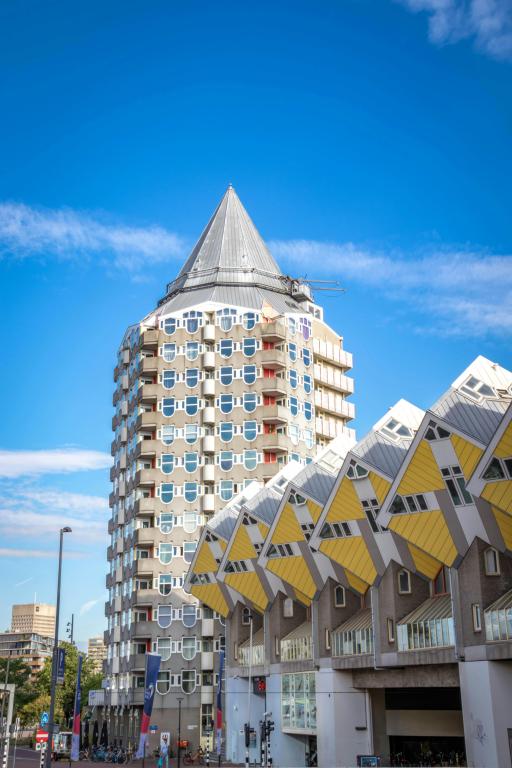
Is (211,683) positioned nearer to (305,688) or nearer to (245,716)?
(245,716)

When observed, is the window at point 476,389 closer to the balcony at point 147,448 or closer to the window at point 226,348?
the window at point 226,348

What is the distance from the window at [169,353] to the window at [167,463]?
11.0 metres

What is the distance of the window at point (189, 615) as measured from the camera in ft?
297

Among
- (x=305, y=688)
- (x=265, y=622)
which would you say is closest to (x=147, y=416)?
(x=265, y=622)

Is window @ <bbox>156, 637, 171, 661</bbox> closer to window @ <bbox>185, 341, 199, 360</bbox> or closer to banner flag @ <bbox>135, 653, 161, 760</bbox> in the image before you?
banner flag @ <bbox>135, 653, 161, 760</bbox>

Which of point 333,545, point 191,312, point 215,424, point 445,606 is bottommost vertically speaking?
point 445,606

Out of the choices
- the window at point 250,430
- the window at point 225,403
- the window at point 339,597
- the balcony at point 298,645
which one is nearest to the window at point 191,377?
the window at point 225,403

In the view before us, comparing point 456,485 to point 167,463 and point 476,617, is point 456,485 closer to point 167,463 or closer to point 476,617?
point 476,617

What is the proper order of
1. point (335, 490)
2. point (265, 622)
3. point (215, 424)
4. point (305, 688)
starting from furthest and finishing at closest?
point (215, 424), point (265, 622), point (305, 688), point (335, 490)

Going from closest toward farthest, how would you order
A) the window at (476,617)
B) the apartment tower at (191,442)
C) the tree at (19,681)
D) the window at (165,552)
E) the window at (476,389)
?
the window at (476,617) < the window at (476,389) < the apartment tower at (191,442) < the window at (165,552) < the tree at (19,681)

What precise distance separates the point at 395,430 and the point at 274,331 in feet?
133

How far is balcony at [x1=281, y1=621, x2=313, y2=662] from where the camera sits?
2591 inches

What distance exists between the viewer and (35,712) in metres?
153

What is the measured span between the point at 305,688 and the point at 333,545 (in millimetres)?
13673
